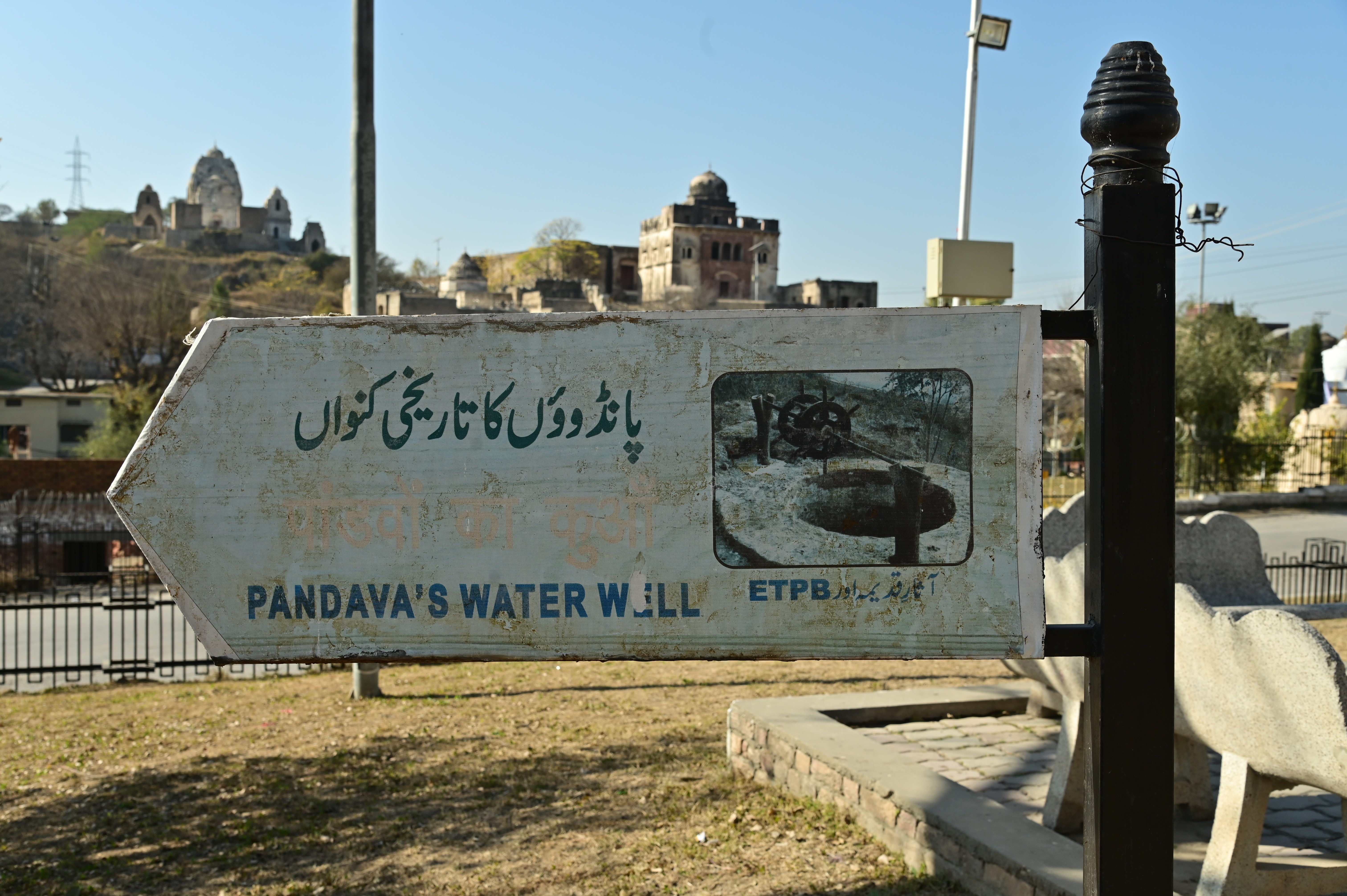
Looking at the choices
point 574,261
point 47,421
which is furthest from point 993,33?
point 574,261

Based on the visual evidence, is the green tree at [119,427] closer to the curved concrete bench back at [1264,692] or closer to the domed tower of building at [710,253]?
the curved concrete bench back at [1264,692]

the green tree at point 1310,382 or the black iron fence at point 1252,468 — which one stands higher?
the green tree at point 1310,382

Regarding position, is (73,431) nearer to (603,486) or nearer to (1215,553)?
(1215,553)

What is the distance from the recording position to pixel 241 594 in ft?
6.63

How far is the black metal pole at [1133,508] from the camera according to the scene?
6.31ft

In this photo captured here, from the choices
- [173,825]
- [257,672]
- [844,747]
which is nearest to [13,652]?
[257,672]

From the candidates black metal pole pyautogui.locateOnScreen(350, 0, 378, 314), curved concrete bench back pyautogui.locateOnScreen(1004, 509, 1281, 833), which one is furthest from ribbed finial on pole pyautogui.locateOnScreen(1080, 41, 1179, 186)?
black metal pole pyautogui.locateOnScreen(350, 0, 378, 314)

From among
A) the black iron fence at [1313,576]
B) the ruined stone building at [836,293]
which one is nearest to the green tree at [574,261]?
the ruined stone building at [836,293]

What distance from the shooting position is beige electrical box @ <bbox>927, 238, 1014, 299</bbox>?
9.17m

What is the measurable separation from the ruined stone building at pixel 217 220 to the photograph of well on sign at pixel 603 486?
10954cm

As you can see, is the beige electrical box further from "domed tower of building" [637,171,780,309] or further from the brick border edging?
"domed tower of building" [637,171,780,309]

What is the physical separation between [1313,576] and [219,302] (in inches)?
2255

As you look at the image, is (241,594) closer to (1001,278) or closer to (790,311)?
(790,311)

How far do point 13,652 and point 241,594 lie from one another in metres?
12.3
